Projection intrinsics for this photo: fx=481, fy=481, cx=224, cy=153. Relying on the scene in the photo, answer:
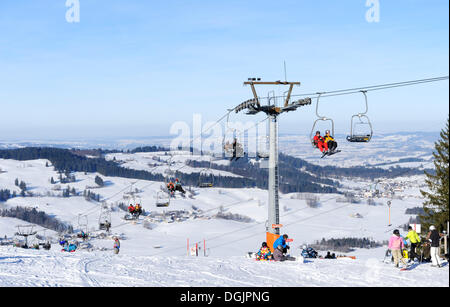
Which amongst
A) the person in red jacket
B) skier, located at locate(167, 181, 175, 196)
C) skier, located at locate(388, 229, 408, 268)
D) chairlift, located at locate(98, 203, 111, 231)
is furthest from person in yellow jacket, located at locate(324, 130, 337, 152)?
chairlift, located at locate(98, 203, 111, 231)

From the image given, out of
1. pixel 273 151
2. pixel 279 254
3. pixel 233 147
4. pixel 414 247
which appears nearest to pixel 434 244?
pixel 414 247

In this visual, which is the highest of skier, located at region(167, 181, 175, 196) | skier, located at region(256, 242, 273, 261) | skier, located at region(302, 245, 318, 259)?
skier, located at region(167, 181, 175, 196)

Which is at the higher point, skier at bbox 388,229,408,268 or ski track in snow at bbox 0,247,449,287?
skier at bbox 388,229,408,268

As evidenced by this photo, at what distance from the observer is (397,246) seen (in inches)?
672

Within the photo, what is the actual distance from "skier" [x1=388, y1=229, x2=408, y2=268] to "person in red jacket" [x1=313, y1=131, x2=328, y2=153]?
21.5 ft

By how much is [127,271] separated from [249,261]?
529 cm

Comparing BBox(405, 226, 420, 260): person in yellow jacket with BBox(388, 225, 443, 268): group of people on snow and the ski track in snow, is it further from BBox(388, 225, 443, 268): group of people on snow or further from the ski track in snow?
the ski track in snow

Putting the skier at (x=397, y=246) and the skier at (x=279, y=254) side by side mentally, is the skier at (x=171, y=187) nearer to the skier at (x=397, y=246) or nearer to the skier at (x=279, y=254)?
the skier at (x=279, y=254)

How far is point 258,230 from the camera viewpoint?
7613 inches

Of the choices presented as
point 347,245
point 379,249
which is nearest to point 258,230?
point 347,245

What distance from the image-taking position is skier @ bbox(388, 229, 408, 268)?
1691 cm

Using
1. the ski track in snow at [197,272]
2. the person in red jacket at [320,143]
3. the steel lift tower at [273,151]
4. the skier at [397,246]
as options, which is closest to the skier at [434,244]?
the ski track in snow at [197,272]
